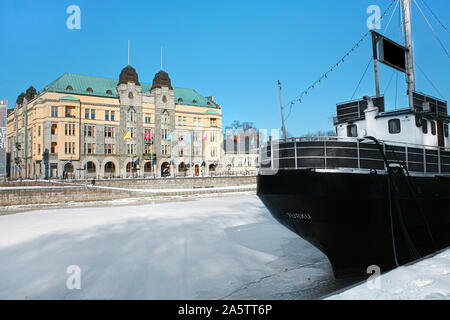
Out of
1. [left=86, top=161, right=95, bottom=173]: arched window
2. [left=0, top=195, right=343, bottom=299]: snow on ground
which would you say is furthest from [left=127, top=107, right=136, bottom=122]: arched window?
[left=0, top=195, right=343, bottom=299]: snow on ground

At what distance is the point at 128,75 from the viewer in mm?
58188

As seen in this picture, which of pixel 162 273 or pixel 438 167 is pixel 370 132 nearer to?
pixel 438 167

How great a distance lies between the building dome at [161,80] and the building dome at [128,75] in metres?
3.84

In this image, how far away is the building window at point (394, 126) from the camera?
11664 mm

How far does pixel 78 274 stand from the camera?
9680 mm

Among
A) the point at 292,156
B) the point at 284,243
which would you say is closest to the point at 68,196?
the point at 284,243

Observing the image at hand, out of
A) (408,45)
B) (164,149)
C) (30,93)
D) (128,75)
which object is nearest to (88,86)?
(128,75)

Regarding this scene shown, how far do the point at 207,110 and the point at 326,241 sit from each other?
60.6 m

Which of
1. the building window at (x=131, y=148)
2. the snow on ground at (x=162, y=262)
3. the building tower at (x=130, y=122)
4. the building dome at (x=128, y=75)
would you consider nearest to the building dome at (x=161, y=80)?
the building tower at (x=130, y=122)

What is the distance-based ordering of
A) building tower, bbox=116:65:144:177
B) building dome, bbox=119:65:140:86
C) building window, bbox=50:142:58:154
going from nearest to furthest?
building window, bbox=50:142:58:154, building dome, bbox=119:65:140:86, building tower, bbox=116:65:144:177

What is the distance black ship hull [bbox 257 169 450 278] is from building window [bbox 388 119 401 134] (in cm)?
276

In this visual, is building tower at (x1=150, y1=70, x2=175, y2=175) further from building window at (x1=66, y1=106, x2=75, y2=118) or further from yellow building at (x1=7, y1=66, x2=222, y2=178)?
building window at (x1=66, y1=106, x2=75, y2=118)

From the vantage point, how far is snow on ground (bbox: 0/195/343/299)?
864cm

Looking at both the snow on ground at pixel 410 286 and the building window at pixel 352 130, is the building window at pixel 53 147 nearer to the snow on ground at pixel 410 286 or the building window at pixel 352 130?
the building window at pixel 352 130
